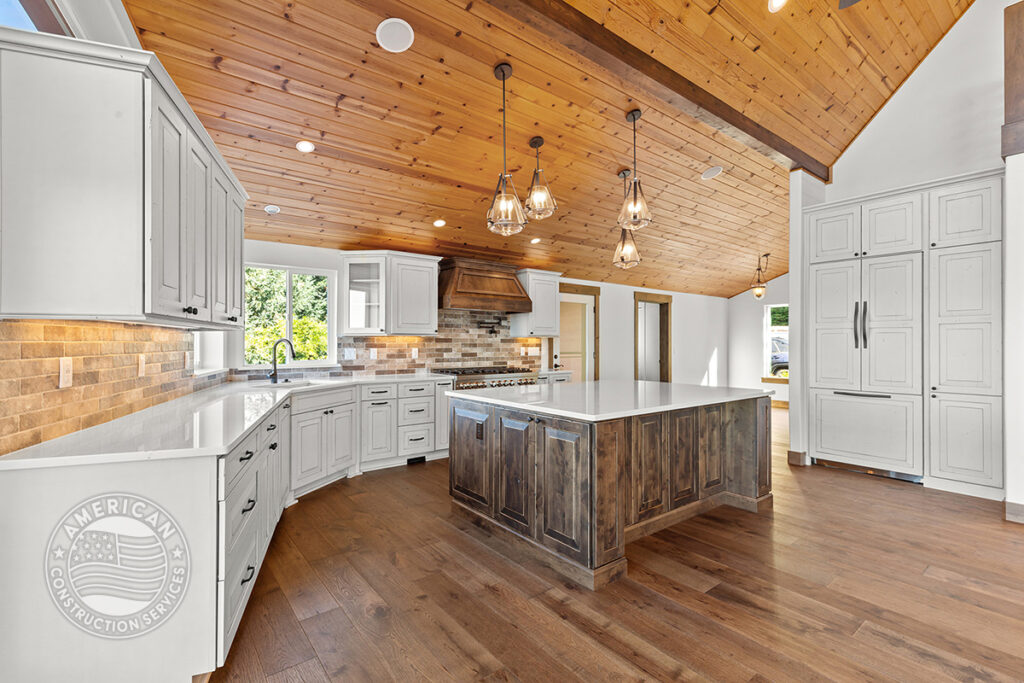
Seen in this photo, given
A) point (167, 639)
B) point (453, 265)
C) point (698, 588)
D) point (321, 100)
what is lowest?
point (698, 588)

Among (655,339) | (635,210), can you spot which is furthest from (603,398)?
(655,339)

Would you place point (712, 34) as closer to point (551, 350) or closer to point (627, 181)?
point (627, 181)

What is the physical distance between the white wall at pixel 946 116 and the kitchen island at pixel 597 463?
316 cm

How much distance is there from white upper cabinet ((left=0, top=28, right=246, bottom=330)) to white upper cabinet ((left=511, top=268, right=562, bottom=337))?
4658 millimetres

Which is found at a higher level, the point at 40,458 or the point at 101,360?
the point at 101,360

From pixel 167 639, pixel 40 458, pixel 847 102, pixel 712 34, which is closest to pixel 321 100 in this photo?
pixel 40 458

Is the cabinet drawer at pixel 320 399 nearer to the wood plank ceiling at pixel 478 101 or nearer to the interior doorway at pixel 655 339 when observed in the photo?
the wood plank ceiling at pixel 478 101

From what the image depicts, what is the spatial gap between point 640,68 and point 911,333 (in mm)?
3404

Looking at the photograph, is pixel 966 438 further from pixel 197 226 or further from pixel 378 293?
pixel 197 226

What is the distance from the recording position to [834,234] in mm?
4695

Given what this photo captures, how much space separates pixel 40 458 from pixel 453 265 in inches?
173

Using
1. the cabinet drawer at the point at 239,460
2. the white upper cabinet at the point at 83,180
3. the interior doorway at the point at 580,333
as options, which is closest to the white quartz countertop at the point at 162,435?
the cabinet drawer at the point at 239,460

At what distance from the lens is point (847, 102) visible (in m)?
4.54

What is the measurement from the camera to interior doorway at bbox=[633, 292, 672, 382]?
8.69 metres
